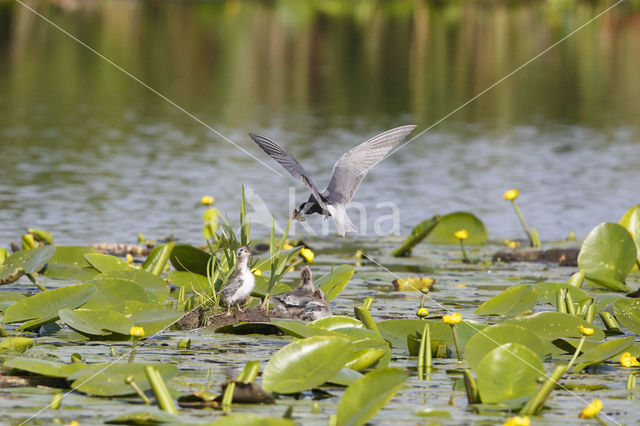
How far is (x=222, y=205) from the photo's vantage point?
38.0ft

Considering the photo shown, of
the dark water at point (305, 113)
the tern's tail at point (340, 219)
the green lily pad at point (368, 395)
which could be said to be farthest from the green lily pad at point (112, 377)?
the dark water at point (305, 113)

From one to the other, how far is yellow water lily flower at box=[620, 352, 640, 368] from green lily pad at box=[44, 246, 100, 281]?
3.59 meters

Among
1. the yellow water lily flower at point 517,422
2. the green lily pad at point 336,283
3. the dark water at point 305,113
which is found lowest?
the yellow water lily flower at point 517,422

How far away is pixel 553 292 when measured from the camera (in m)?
6.42

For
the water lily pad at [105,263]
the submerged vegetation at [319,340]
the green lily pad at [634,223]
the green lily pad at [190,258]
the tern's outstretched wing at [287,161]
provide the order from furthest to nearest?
the green lily pad at [634,223], the green lily pad at [190,258], the water lily pad at [105,263], the tern's outstretched wing at [287,161], the submerged vegetation at [319,340]

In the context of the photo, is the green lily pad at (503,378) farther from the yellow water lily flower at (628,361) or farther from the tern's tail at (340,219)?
the tern's tail at (340,219)

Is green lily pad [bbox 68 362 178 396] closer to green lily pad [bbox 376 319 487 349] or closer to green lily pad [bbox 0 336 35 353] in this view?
green lily pad [bbox 0 336 35 353]

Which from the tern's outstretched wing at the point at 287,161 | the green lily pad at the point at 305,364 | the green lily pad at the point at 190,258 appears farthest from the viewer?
the green lily pad at the point at 190,258

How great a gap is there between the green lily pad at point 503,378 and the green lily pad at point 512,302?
1.54 metres

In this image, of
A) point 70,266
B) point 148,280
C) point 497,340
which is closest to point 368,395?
point 497,340

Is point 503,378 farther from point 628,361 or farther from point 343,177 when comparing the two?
point 343,177

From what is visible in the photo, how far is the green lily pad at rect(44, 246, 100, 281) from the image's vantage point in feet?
23.0

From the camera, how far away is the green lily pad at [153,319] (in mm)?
5562

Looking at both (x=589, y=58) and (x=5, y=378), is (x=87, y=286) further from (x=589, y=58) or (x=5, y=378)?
(x=589, y=58)
